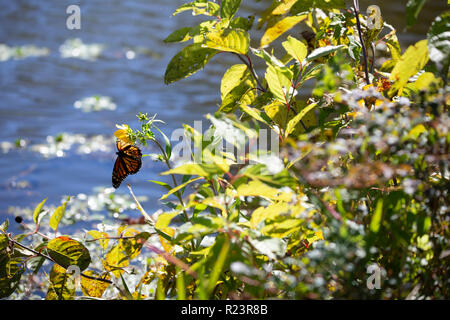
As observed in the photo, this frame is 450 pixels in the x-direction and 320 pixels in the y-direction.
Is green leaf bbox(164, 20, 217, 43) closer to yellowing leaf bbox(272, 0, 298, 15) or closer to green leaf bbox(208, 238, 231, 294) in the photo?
yellowing leaf bbox(272, 0, 298, 15)

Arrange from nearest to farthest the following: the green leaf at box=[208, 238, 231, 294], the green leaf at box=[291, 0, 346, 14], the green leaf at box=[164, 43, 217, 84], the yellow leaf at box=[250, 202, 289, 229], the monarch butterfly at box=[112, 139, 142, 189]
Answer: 1. the green leaf at box=[208, 238, 231, 294]
2. the yellow leaf at box=[250, 202, 289, 229]
3. the green leaf at box=[164, 43, 217, 84]
4. the green leaf at box=[291, 0, 346, 14]
5. the monarch butterfly at box=[112, 139, 142, 189]

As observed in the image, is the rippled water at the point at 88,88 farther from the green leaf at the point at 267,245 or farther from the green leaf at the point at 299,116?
the green leaf at the point at 267,245

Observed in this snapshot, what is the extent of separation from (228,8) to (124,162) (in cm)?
61

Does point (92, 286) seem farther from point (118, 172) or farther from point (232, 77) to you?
point (232, 77)

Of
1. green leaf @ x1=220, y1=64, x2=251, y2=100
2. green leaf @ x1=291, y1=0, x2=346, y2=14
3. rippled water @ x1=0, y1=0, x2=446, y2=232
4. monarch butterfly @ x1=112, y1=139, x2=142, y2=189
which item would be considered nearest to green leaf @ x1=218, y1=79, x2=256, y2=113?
green leaf @ x1=220, y1=64, x2=251, y2=100

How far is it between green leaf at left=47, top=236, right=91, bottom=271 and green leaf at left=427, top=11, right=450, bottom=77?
0.84 m

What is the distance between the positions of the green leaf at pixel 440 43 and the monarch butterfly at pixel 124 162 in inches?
38.5

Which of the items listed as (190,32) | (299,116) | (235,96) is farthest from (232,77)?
(299,116)

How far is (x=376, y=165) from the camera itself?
0.78m

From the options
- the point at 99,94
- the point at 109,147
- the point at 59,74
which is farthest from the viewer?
the point at 59,74

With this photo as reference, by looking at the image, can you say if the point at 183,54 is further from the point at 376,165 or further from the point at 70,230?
the point at 70,230

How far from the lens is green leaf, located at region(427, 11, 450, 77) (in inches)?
33.1

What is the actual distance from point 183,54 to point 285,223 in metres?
0.53
